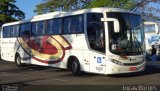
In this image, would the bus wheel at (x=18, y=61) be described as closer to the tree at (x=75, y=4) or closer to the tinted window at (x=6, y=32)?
the tinted window at (x=6, y=32)

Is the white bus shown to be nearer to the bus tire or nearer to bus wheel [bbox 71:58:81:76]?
bus wheel [bbox 71:58:81:76]

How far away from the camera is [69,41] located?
1920 centimetres

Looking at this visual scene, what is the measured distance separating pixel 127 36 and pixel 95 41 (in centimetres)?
148

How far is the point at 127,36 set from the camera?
55.9 feet

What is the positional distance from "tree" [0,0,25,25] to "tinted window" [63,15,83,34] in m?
39.8

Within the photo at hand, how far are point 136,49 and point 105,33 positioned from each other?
1725 mm

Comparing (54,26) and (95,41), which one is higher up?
(54,26)

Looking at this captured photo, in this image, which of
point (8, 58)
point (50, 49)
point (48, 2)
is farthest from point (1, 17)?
point (50, 49)

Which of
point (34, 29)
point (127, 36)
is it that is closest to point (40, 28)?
point (34, 29)

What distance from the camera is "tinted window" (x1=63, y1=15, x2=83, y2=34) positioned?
18203 mm

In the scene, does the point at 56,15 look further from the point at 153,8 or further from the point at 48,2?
the point at 48,2

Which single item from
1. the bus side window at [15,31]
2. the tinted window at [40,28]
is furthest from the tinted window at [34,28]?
the bus side window at [15,31]

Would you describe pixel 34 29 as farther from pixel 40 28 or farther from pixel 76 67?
pixel 76 67

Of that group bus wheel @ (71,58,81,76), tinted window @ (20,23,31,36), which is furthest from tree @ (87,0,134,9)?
bus wheel @ (71,58,81,76)
